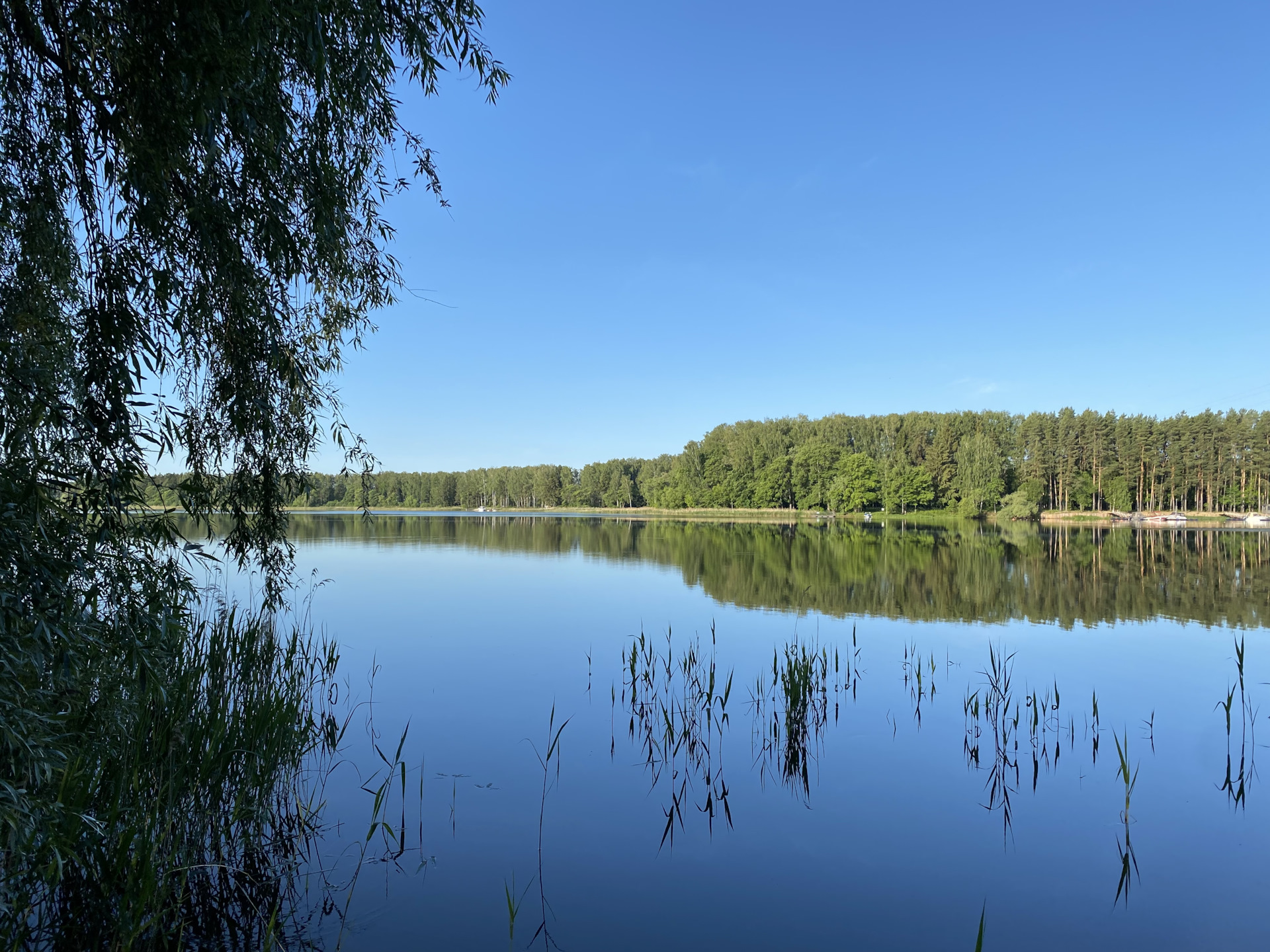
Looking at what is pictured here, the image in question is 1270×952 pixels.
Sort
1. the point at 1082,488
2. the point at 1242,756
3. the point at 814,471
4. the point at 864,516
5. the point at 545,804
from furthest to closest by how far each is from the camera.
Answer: the point at 814,471
the point at 864,516
the point at 1082,488
the point at 1242,756
the point at 545,804

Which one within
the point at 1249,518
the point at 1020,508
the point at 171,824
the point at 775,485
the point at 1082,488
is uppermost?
the point at 775,485

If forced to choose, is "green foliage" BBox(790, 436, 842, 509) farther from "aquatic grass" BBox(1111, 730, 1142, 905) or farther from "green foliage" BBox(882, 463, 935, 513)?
"aquatic grass" BBox(1111, 730, 1142, 905)

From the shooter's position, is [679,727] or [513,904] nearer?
[513,904]

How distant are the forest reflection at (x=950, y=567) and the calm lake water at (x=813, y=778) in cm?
64

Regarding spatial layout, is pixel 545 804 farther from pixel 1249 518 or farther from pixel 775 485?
pixel 775 485

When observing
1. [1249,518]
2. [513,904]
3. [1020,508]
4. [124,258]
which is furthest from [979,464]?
[124,258]

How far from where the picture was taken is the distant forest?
74562 mm

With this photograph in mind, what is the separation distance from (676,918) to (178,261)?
5.27 metres

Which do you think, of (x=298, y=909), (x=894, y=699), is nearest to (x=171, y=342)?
(x=298, y=909)

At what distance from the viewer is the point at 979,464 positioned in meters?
77.2

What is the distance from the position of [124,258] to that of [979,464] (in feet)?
276

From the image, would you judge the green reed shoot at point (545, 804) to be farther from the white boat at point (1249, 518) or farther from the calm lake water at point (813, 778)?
the white boat at point (1249, 518)

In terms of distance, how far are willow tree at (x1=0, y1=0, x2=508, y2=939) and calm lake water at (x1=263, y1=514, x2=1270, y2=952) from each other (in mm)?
2387

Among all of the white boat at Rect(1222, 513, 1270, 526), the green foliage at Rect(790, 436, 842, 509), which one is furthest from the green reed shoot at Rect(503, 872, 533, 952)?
the white boat at Rect(1222, 513, 1270, 526)
